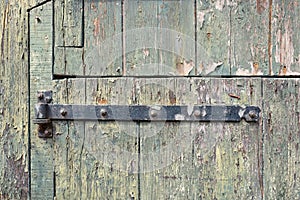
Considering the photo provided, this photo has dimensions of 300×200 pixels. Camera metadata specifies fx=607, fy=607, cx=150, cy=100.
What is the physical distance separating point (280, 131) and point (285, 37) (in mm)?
241

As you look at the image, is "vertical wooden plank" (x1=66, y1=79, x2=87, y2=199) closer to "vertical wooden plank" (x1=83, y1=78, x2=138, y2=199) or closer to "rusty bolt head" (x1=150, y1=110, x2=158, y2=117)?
"vertical wooden plank" (x1=83, y1=78, x2=138, y2=199)

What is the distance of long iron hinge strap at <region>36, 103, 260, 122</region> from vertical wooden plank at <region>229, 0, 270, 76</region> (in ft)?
0.34

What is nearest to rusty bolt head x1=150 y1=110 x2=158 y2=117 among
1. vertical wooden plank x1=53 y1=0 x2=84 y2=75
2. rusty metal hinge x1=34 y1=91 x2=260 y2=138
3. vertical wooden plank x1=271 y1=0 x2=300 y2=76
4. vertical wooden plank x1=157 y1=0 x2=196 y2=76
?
rusty metal hinge x1=34 y1=91 x2=260 y2=138

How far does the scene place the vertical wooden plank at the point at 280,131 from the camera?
155 cm

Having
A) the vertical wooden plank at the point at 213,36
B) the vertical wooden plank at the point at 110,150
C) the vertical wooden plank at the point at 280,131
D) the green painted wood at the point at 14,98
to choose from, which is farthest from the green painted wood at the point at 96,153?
the vertical wooden plank at the point at 280,131

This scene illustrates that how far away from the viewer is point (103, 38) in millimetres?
1595

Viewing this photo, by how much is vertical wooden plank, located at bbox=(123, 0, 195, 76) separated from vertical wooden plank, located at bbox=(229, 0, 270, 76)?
11 centimetres

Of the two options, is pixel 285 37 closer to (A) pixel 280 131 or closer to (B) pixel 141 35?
(A) pixel 280 131

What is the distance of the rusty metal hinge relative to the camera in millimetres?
1554

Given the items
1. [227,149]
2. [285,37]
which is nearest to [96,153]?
[227,149]

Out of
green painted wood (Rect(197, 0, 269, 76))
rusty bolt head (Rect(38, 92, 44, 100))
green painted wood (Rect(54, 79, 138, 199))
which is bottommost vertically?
green painted wood (Rect(54, 79, 138, 199))

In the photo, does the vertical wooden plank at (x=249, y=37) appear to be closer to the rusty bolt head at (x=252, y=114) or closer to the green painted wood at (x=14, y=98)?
the rusty bolt head at (x=252, y=114)

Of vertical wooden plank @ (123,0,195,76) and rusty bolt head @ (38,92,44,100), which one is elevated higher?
vertical wooden plank @ (123,0,195,76)

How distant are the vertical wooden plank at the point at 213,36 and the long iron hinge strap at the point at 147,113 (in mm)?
100
